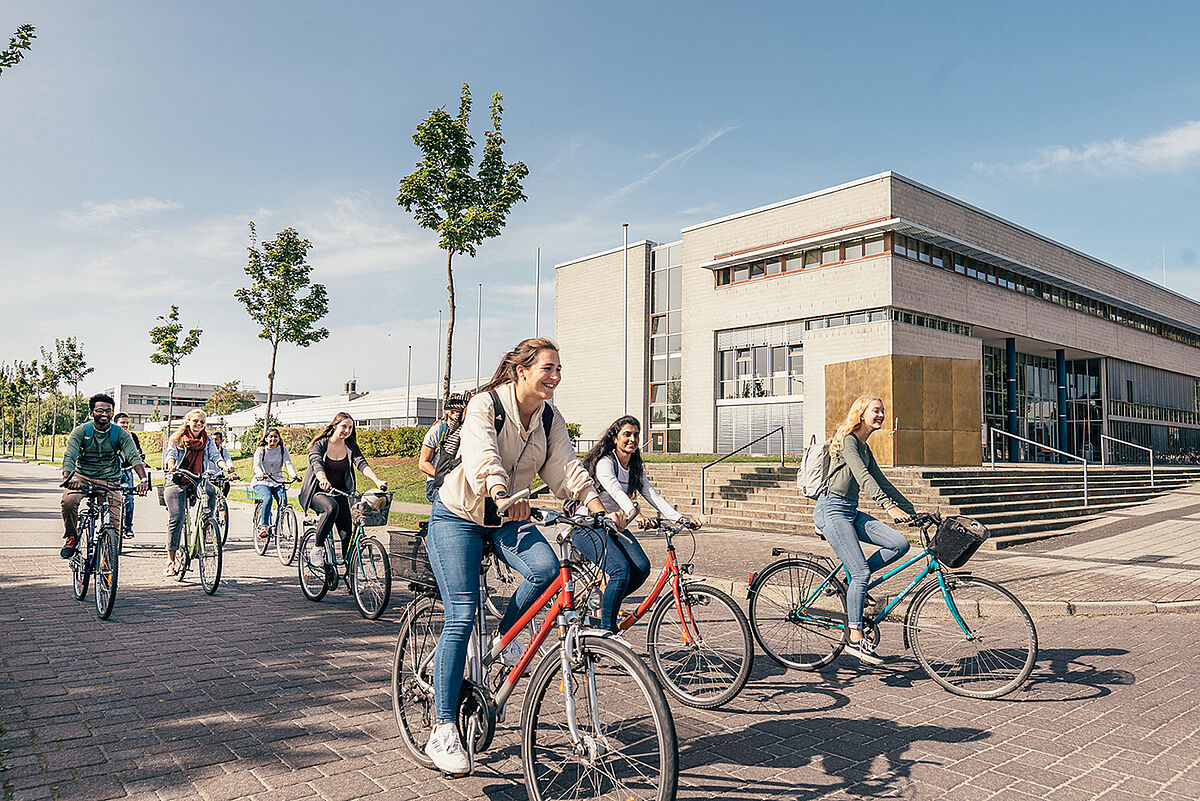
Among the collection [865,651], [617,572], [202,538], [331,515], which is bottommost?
[865,651]

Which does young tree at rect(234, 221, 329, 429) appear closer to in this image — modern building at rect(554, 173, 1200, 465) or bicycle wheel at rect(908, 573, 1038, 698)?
modern building at rect(554, 173, 1200, 465)

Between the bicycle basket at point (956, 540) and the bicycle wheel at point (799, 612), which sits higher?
the bicycle basket at point (956, 540)

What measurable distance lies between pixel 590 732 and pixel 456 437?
1.42 m

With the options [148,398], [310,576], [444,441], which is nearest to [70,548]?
[310,576]

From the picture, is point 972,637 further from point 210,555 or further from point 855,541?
point 210,555

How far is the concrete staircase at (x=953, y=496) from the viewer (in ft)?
50.9

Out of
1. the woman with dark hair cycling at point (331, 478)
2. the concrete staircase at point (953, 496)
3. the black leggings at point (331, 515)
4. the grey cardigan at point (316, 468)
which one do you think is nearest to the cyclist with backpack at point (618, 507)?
the woman with dark hair cycling at point (331, 478)

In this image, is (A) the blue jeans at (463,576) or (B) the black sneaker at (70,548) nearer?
(A) the blue jeans at (463,576)

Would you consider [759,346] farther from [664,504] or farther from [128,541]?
[664,504]

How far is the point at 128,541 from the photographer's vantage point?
13.6 m

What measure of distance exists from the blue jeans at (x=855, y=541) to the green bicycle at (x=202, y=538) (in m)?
6.30

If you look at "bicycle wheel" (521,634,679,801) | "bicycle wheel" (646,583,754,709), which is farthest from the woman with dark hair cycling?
"bicycle wheel" (521,634,679,801)

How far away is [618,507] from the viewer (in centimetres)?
564

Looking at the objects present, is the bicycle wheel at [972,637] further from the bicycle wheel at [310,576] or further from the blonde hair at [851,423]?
the bicycle wheel at [310,576]
